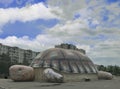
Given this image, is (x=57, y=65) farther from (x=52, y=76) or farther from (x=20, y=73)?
(x=20, y=73)

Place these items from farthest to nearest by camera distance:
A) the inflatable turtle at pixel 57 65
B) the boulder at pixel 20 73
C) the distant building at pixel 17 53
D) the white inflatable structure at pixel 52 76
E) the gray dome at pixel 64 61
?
the distant building at pixel 17 53 → the boulder at pixel 20 73 → the gray dome at pixel 64 61 → the inflatable turtle at pixel 57 65 → the white inflatable structure at pixel 52 76

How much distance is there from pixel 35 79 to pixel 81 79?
6322 millimetres

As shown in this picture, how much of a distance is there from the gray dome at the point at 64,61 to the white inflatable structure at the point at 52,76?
1.07m

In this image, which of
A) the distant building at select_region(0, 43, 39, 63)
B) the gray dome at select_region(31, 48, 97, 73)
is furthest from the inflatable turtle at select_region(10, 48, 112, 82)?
the distant building at select_region(0, 43, 39, 63)

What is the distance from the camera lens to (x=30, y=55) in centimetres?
15212

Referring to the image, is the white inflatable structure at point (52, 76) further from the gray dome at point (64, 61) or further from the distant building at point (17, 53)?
the distant building at point (17, 53)

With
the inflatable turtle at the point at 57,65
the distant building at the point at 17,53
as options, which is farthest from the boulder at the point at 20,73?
the distant building at the point at 17,53

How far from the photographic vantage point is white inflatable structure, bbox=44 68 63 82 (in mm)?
39781

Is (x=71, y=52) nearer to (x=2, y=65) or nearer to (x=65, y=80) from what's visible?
(x=65, y=80)

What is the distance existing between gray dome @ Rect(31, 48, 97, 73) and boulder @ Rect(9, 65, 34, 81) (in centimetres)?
166

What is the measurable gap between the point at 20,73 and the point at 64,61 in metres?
5.99

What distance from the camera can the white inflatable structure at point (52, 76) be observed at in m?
39.8

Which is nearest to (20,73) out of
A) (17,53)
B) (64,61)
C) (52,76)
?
(52,76)

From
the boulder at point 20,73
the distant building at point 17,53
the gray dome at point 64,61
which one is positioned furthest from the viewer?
the distant building at point 17,53
